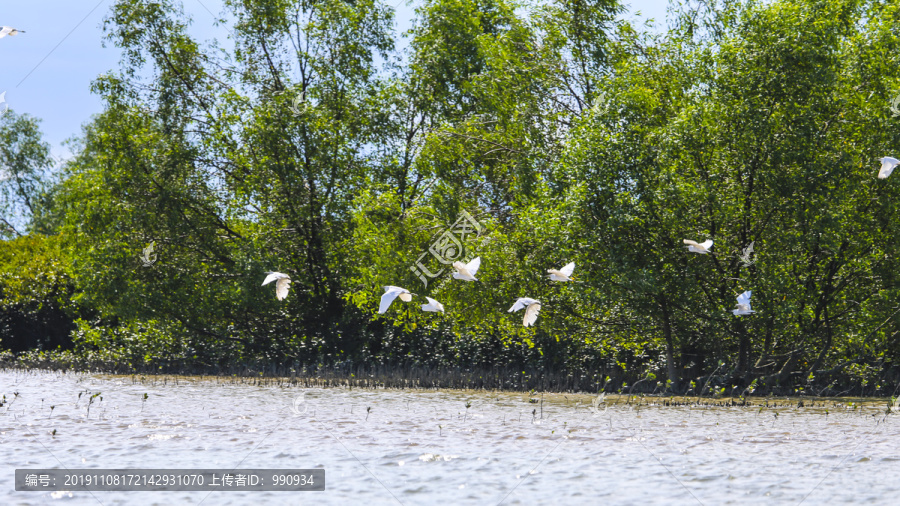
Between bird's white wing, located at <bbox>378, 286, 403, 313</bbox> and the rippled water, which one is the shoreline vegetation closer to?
the rippled water

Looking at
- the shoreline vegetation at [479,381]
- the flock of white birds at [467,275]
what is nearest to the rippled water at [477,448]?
the flock of white birds at [467,275]

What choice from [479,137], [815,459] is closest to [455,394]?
[479,137]

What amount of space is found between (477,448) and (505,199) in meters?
15.6

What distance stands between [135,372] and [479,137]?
11920 mm

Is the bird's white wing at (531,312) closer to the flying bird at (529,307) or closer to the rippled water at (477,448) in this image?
the flying bird at (529,307)

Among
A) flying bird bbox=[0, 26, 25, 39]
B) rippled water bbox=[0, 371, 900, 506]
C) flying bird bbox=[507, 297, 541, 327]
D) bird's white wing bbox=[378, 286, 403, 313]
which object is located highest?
flying bird bbox=[0, 26, 25, 39]

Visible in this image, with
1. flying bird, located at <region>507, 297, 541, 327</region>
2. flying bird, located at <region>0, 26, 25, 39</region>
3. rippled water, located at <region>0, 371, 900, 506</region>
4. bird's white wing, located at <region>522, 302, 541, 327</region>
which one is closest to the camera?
rippled water, located at <region>0, 371, 900, 506</region>

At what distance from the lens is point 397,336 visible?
2573cm

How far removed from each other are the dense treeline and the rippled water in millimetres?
4129

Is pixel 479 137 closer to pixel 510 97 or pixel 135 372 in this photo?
pixel 510 97

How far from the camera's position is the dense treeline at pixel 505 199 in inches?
672

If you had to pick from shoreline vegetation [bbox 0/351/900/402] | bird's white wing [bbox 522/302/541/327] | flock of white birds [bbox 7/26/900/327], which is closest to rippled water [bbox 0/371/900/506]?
bird's white wing [bbox 522/302/541/327]

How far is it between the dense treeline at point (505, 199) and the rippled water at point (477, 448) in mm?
4129

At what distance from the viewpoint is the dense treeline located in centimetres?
1708
